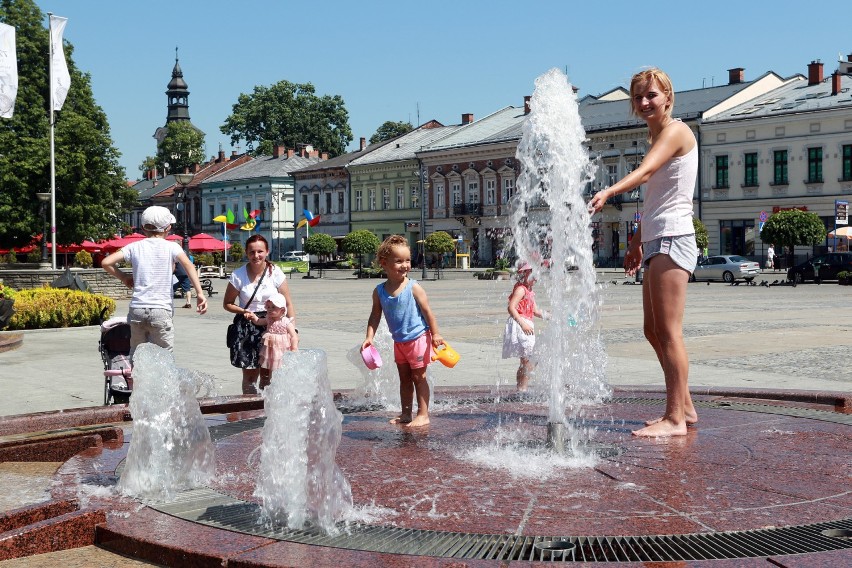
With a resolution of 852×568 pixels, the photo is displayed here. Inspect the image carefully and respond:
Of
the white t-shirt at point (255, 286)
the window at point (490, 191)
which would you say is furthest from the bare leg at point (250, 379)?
the window at point (490, 191)

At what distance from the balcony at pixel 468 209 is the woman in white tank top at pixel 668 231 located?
6354cm

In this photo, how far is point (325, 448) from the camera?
379cm

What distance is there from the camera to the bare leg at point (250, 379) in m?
7.93

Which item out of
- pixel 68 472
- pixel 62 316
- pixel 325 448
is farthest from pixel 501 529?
pixel 62 316

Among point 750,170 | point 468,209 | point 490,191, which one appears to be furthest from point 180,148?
point 750,170

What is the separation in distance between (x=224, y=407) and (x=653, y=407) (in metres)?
2.98

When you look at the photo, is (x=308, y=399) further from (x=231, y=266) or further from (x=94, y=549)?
(x=231, y=266)

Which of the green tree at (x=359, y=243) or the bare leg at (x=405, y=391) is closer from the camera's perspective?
the bare leg at (x=405, y=391)

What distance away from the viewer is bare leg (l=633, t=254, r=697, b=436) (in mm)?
5566

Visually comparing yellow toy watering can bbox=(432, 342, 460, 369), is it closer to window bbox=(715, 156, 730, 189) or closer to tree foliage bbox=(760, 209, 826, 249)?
tree foliage bbox=(760, 209, 826, 249)

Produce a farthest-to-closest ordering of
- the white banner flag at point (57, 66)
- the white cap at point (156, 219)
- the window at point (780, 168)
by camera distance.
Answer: the window at point (780, 168), the white banner flag at point (57, 66), the white cap at point (156, 219)

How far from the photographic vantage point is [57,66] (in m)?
27.1

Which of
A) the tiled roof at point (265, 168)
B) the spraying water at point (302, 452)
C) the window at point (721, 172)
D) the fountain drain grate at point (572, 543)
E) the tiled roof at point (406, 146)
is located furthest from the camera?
the tiled roof at point (265, 168)

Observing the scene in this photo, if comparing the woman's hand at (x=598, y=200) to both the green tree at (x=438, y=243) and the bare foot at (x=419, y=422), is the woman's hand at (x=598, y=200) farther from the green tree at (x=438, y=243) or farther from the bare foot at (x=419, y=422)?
the green tree at (x=438, y=243)
